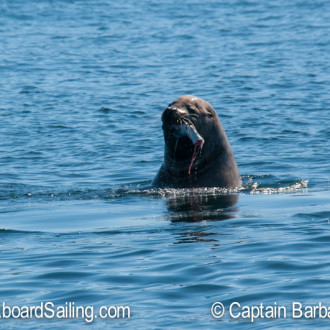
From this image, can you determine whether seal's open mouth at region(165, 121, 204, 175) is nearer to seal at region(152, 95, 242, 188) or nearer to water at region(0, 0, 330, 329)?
seal at region(152, 95, 242, 188)

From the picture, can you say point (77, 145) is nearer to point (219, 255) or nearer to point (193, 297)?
point (219, 255)

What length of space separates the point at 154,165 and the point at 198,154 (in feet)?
12.0

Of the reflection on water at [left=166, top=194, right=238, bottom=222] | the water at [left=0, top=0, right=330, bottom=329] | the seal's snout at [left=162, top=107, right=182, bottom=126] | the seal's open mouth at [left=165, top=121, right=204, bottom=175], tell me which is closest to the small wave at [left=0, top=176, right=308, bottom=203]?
the water at [left=0, top=0, right=330, bottom=329]

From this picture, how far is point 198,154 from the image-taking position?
470 inches

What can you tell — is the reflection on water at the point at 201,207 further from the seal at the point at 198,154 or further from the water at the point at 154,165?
the seal at the point at 198,154

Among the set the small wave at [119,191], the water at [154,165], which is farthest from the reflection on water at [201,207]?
the small wave at [119,191]

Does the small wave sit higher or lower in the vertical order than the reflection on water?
lower

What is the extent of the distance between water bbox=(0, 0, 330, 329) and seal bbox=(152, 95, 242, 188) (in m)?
0.24

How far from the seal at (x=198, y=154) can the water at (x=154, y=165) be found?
237 millimetres

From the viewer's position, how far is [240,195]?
12.1 m

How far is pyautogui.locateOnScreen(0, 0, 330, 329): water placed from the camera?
7617 mm

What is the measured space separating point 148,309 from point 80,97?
1554cm

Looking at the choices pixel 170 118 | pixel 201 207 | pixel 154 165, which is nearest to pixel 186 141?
pixel 170 118

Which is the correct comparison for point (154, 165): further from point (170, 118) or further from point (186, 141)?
point (170, 118)
